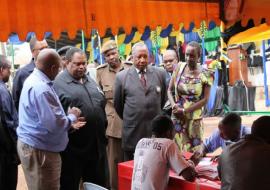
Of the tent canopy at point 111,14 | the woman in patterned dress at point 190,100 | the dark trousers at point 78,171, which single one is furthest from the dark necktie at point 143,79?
the dark trousers at point 78,171

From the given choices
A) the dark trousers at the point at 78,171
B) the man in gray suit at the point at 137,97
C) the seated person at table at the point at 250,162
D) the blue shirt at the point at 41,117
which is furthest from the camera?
the man in gray suit at the point at 137,97

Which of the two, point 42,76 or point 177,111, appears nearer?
point 42,76

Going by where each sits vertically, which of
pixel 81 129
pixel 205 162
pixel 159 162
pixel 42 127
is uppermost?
pixel 42 127

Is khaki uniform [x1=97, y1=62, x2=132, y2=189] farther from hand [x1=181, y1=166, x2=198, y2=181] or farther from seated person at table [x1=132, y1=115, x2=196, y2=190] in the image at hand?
hand [x1=181, y1=166, x2=198, y2=181]

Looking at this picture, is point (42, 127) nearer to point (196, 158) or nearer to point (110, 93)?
point (196, 158)

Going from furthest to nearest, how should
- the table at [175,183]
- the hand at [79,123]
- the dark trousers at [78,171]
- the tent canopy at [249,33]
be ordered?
1. the tent canopy at [249,33]
2. the dark trousers at [78,171]
3. the hand at [79,123]
4. the table at [175,183]

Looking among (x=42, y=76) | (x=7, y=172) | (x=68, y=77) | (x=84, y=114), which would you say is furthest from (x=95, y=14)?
(x=7, y=172)

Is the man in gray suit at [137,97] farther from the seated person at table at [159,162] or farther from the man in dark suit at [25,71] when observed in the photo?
the seated person at table at [159,162]

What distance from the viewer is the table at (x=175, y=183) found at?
113 inches

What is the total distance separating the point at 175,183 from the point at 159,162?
21 centimetres

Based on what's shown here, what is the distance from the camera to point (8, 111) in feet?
14.7

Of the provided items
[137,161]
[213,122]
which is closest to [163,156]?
[137,161]

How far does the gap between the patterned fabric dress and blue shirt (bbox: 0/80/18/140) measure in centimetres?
177

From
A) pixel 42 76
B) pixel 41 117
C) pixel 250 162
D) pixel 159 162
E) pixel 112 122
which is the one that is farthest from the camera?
pixel 112 122
